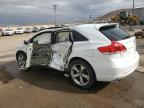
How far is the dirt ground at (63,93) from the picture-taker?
641cm

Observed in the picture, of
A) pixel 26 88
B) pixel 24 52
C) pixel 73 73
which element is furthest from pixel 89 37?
pixel 24 52

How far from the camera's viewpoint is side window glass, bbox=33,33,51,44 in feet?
28.0

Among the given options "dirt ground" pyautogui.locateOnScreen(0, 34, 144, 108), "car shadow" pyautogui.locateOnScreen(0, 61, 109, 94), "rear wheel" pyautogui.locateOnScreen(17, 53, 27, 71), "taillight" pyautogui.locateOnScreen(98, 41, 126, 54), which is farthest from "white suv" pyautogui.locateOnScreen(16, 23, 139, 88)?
"rear wheel" pyautogui.locateOnScreen(17, 53, 27, 71)

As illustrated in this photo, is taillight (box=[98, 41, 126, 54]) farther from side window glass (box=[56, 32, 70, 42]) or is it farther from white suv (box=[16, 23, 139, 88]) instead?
side window glass (box=[56, 32, 70, 42])

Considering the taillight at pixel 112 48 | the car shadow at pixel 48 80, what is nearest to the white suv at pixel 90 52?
the taillight at pixel 112 48

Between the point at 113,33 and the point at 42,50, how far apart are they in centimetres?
247

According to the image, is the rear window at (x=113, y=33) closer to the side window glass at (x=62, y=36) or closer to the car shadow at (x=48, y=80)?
the side window glass at (x=62, y=36)

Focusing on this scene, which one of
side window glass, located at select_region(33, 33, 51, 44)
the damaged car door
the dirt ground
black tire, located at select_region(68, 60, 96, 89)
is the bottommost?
the dirt ground

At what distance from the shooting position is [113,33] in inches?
290

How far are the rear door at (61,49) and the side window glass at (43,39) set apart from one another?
36 centimetres

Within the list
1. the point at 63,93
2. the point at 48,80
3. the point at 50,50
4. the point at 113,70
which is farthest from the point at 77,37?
the point at 48,80

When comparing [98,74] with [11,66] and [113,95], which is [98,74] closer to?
[113,95]

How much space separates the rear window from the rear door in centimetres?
105

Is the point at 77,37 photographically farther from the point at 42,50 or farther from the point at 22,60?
the point at 22,60
